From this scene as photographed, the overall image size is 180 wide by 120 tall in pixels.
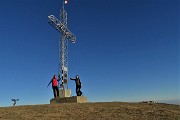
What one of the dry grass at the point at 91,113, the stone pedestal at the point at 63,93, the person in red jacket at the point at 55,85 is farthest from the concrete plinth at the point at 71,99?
the dry grass at the point at 91,113

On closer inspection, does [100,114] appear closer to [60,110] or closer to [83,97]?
[60,110]

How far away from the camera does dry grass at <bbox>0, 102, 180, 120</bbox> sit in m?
18.4

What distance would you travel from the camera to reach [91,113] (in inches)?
762

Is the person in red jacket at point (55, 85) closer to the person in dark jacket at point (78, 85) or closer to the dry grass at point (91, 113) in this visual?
the person in dark jacket at point (78, 85)

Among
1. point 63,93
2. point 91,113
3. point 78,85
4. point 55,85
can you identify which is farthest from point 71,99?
point 91,113

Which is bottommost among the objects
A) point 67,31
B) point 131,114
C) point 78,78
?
point 131,114

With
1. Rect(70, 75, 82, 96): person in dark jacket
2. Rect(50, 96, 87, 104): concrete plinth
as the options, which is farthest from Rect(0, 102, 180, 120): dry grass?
Rect(70, 75, 82, 96): person in dark jacket

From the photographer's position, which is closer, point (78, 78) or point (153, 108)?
point (153, 108)

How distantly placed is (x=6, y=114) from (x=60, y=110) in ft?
10.4

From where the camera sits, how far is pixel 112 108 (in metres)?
20.9

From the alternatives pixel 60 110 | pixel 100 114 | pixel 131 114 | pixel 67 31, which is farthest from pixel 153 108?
pixel 67 31

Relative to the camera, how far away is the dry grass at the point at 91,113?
18388 millimetres

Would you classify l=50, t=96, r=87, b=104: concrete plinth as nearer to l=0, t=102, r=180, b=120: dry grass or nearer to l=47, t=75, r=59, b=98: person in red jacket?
l=47, t=75, r=59, b=98: person in red jacket

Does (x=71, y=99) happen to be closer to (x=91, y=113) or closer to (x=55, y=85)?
(x=55, y=85)
